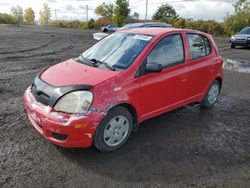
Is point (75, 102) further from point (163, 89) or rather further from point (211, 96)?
point (211, 96)

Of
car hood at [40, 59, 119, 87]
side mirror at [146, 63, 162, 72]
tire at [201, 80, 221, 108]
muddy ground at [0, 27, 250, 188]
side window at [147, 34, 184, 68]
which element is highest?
side window at [147, 34, 184, 68]

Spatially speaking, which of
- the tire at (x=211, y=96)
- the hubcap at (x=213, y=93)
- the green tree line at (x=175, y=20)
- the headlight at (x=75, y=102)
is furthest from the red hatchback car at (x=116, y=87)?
the green tree line at (x=175, y=20)

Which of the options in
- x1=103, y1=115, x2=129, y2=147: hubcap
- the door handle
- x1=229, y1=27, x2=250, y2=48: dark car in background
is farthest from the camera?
x1=229, y1=27, x2=250, y2=48: dark car in background

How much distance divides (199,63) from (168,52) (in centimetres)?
95

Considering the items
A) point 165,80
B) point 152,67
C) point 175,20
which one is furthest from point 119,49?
point 175,20

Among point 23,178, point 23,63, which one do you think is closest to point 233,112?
point 23,178

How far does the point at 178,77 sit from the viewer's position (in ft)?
16.5

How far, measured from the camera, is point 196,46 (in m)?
5.69

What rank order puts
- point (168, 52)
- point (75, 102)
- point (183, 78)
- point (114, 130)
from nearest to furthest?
point (75, 102)
point (114, 130)
point (168, 52)
point (183, 78)

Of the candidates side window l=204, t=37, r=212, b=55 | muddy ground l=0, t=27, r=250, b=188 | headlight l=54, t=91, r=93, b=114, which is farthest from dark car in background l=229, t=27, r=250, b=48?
headlight l=54, t=91, r=93, b=114

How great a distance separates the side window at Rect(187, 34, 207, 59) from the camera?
5491mm

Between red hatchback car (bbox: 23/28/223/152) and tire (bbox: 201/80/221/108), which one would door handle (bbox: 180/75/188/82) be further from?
tire (bbox: 201/80/221/108)

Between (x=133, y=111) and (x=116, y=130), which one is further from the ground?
(x=133, y=111)

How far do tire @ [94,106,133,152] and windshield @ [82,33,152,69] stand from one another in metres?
0.73
